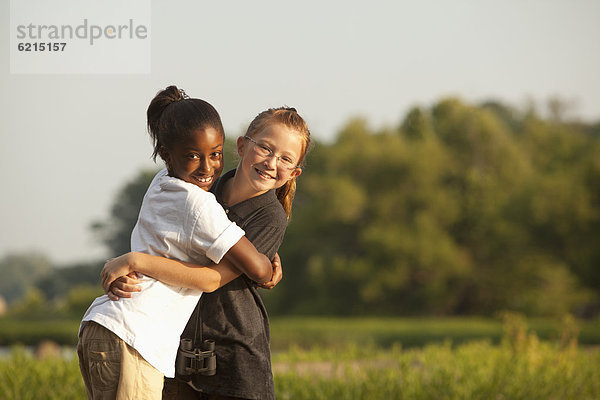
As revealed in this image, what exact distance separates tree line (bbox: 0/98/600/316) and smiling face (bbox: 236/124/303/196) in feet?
50.3

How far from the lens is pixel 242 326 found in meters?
2.15

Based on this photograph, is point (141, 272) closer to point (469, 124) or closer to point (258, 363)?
point (258, 363)

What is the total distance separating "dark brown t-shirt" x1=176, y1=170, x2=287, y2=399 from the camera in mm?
2125

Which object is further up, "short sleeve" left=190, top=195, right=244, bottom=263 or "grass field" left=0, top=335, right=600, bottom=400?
"short sleeve" left=190, top=195, right=244, bottom=263

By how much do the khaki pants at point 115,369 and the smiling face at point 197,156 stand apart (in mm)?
463

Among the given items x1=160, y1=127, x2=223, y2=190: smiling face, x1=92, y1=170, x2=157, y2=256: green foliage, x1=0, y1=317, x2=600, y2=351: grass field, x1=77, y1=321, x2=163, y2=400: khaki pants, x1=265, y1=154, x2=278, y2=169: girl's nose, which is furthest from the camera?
x1=92, y1=170, x2=157, y2=256: green foliage

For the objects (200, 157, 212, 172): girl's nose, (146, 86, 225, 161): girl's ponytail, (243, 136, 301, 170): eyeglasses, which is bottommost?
(200, 157, 212, 172): girl's nose

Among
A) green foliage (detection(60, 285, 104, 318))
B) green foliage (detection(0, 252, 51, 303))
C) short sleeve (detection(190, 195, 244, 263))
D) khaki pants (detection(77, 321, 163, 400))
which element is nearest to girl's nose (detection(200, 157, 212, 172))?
short sleeve (detection(190, 195, 244, 263))

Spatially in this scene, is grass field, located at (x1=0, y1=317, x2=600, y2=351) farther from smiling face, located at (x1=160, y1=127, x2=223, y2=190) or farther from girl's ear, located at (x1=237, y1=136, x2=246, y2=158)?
smiling face, located at (x1=160, y1=127, x2=223, y2=190)

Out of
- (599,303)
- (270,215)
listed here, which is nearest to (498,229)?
(599,303)

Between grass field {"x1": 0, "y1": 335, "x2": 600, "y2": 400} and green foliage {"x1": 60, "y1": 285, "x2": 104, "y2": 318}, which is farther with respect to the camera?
green foliage {"x1": 60, "y1": 285, "x2": 104, "y2": 318}

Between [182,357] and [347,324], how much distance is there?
12713 mm

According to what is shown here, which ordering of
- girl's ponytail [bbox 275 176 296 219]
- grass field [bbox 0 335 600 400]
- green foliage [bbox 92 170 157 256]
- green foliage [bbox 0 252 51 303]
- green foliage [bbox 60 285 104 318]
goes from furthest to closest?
green foliage [bbox 0 252 51 303], green foliage [bbox 92 170 157 256], green foliage [bbox 60 285 104 318], grass field [bbox 0 335 600 400], girl's ponytail [bbox 275 176 296 219]

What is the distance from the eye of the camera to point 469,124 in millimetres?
20188
